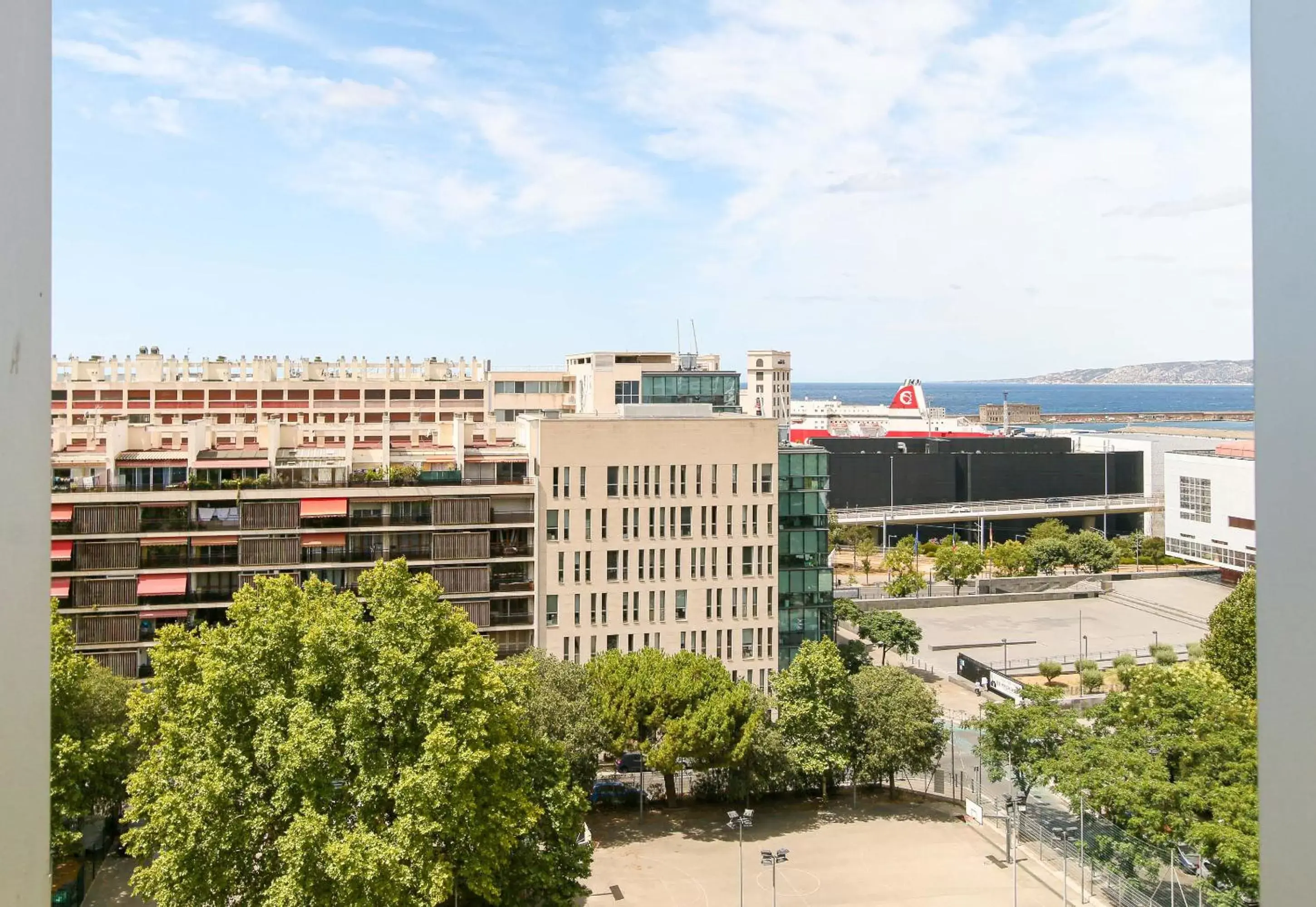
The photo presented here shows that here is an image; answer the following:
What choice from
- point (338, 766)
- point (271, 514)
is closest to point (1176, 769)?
point (338, 766)

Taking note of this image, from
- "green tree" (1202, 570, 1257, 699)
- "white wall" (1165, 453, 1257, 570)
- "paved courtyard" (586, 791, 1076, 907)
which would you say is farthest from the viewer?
"white wall" (1165, 453, 1257, 570)

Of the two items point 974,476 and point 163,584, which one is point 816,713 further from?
point 974,476

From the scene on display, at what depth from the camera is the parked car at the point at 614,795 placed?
25.9 meters

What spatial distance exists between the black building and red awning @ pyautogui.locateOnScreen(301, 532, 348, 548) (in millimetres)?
44199

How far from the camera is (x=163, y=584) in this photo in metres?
26.0

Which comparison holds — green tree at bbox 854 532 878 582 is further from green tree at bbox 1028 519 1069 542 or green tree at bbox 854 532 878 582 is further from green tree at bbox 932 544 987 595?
green tree at bbox 1028 519 1069 542

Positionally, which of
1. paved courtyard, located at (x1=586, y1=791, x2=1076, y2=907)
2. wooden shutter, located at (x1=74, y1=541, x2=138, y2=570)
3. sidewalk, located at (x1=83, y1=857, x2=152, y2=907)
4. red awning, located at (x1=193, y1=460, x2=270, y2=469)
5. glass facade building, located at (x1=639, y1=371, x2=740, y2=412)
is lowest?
paved courtyard, located at (x1=586, y1=791, x2=1076, y2=907)

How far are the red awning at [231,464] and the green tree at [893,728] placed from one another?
16.7 metres

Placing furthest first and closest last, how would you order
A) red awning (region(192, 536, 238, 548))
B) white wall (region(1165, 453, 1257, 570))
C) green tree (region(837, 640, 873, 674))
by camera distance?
1. white wall (region(1165, 453, 1257, 570))
2. green tree (region(837, 640, 873, 674))
3. red awning (region(192, 536, 238, 548))

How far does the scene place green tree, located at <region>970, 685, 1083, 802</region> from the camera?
22.4 m

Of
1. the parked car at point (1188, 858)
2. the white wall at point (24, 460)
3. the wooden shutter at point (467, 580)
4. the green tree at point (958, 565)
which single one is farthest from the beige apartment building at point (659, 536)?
the white wall at point (24, 460)

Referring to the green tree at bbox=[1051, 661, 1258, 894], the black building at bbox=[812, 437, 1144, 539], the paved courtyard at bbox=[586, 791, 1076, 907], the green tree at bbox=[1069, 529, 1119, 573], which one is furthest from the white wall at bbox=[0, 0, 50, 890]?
the black building at bbox=[812, 437, 1144, 539]

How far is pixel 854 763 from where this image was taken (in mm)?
25500

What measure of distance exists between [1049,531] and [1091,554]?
15.4ft
